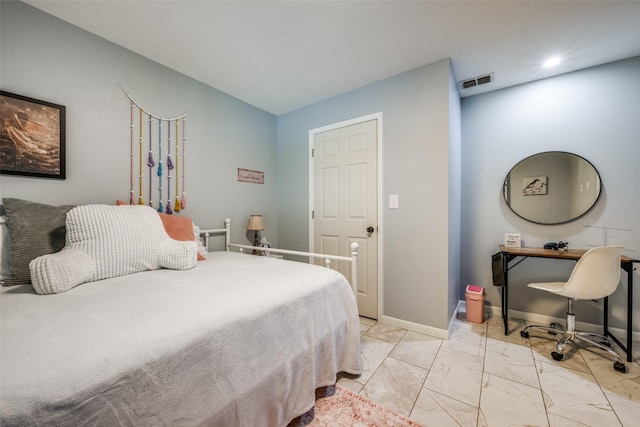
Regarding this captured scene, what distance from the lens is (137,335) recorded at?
2.47 feet

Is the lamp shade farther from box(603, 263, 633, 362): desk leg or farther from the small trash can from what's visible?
box(603, 263, 633, 362): desk leg

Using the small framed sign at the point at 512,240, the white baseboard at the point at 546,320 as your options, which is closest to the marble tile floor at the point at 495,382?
the white baseboard at the point at 546,320

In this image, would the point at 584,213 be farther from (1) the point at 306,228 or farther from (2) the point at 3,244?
(2) the point at 3,244

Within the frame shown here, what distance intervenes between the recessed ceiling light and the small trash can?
2.11 metres

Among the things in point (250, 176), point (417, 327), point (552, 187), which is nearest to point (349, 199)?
point (250, 176)

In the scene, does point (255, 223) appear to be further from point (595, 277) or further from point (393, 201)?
point (595, 277)

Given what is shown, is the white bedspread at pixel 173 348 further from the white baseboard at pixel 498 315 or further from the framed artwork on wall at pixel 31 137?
the white baseboard at pixel 498 315

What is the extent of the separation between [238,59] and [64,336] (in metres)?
2.17

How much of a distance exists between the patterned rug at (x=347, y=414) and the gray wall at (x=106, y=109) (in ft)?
6.16

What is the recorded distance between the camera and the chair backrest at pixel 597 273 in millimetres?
1706

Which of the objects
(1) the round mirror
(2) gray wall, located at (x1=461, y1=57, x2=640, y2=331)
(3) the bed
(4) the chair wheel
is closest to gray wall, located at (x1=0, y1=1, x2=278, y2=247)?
(3) the bed

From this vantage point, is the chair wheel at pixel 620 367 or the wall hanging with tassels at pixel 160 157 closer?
the chair wheel at pixel 620 367

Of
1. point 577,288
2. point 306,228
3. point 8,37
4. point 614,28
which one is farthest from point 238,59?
point 577,288

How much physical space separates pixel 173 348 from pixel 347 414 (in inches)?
40.7
